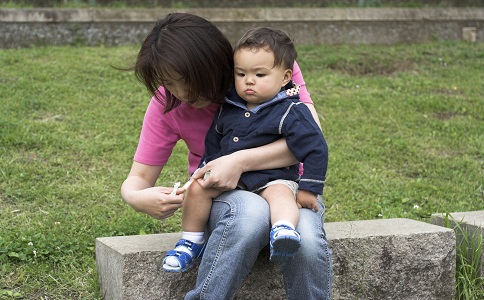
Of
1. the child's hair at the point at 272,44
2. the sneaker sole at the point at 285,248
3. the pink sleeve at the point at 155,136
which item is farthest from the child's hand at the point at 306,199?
the pink sleeve at the point at 155,136

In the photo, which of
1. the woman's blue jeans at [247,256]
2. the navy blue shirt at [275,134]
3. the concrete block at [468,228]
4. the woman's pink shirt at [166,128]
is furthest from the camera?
the concrete block at [468,228]

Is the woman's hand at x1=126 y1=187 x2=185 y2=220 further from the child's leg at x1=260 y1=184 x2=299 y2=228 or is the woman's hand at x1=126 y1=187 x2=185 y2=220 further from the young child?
the child's leg at x1=260 y1=184 x2=299 y2=228

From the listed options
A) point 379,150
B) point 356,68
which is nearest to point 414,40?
point 356,68

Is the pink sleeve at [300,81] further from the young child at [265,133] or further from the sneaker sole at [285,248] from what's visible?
the sneaker sole at [285,248]

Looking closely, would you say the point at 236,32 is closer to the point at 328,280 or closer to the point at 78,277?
the point at 78,277

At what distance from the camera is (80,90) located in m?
6.28

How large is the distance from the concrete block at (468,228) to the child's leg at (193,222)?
4.34 feet

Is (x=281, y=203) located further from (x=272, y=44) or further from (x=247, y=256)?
(x=272, y=44)

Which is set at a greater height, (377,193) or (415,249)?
(415,249)

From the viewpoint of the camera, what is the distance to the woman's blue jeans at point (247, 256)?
243 cm

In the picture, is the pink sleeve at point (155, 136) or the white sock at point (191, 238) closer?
the white sock at point (191, 238)

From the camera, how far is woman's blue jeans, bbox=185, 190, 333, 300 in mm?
2426

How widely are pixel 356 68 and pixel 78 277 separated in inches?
191

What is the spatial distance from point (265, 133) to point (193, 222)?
0.42m
